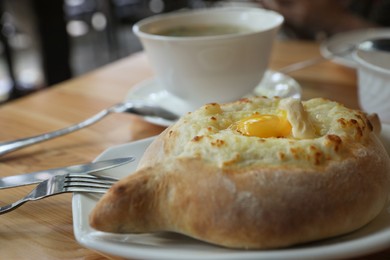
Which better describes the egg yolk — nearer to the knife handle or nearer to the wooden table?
the wooden table

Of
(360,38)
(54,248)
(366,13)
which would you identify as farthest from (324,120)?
(366,13)

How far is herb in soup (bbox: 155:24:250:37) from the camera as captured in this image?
3.63 feet

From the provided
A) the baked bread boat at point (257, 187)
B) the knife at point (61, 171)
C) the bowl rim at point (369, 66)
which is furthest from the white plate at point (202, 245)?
the bowl rim at point (369, 66)

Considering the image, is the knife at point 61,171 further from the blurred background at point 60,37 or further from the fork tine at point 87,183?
the blurred background at point 60,37

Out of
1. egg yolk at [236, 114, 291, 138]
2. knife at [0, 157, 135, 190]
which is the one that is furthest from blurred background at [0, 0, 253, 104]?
egg yolk at [236, 114, 291, 138]

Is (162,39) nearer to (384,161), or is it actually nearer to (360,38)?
(384,161)

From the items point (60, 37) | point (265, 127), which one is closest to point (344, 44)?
point (265, 127)

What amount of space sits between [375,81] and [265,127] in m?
0.38

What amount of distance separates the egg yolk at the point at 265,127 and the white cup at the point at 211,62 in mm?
382

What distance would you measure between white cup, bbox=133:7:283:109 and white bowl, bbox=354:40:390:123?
20cm

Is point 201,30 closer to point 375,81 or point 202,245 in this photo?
point 375,81

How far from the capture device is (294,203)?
1.57 ft

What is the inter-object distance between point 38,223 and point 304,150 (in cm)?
36

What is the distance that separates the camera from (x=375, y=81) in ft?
2.78
